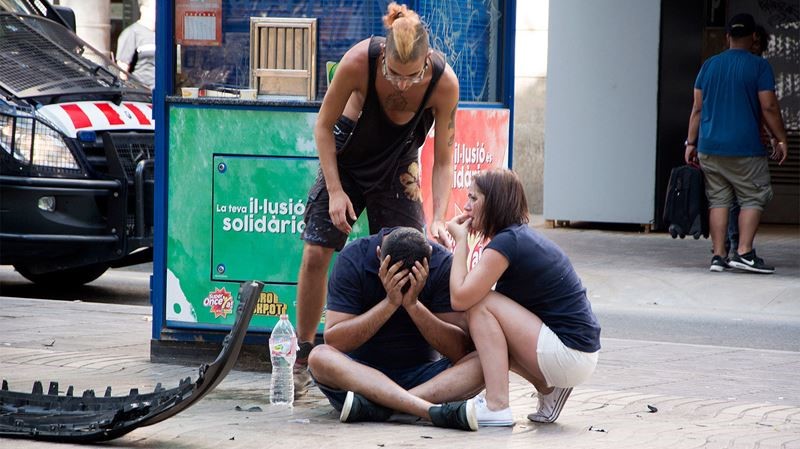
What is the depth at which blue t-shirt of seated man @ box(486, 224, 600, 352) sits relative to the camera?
5516 millimetres

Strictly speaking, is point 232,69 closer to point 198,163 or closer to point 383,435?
point 198,163

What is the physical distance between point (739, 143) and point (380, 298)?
5618 millimetres

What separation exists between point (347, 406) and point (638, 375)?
196 centimetres

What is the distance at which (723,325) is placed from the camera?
889cm

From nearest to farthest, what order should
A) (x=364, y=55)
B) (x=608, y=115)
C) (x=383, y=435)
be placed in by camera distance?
1. (x=383, y=435)
2. (x=364, y=55)
3. (x=608, y=115)

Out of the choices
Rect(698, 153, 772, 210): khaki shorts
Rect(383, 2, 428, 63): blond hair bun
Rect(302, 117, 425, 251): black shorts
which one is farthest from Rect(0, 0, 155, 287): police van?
Rect(698, 153, 772, 210): khaki shorts

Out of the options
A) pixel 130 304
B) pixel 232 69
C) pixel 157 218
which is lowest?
pixel 130 304

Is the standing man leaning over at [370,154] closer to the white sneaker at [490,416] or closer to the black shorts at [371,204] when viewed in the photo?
the black shorts at [371,204]

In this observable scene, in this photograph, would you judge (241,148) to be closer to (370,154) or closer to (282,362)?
(370,154)

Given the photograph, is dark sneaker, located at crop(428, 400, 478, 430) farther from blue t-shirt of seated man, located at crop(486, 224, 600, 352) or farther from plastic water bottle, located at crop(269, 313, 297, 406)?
plastic water bottle, located at crop(269, 313, 297, 406)

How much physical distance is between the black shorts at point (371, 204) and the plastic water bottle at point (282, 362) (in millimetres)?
396

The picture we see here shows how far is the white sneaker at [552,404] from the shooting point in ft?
18.5

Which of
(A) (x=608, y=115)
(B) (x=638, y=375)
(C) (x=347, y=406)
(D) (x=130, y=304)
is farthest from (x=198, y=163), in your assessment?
(A) (x=608, y=115)

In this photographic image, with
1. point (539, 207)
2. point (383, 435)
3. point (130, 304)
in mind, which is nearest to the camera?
point (383, 435)
